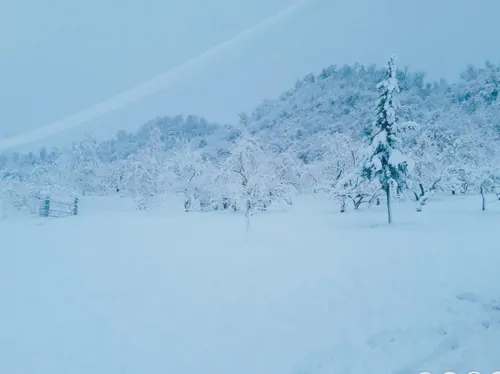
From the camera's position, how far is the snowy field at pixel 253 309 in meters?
3.75

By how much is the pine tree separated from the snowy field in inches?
283

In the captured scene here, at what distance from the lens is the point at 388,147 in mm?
17219

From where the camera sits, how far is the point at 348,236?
1297 centimetres

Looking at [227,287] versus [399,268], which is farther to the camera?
[399,268]

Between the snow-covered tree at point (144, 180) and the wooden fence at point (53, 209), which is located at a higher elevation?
the snow-covered tree at point (144, 180)

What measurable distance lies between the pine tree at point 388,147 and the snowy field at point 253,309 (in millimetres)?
7178

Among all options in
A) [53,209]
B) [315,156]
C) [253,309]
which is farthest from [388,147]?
[315,156]

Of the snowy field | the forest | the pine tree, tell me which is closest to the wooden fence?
the forest

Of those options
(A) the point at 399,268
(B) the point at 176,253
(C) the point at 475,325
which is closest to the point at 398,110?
(A) the point at 399,268

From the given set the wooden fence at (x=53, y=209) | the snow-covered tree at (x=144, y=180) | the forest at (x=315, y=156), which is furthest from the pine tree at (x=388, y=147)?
the snow-covered tree at (x=144, y=180)

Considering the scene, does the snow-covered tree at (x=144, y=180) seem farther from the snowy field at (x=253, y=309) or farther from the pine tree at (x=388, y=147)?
the pine tree at (x=388, y=147)

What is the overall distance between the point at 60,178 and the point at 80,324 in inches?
1410

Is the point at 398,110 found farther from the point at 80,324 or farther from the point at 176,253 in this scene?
the point at 80,324

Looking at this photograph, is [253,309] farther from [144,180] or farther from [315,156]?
[315,156]
